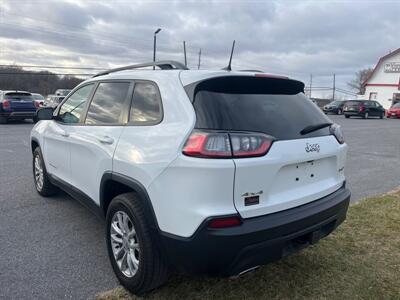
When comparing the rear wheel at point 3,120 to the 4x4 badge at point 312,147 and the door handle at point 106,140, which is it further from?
the 4x4 badge at point 312,147

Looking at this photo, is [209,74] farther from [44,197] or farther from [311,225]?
[44,197]

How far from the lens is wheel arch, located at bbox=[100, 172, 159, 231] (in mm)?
2588

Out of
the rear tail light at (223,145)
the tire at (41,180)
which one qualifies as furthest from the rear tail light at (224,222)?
the tire at (41,180)

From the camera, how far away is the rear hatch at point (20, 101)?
17969 millimetres

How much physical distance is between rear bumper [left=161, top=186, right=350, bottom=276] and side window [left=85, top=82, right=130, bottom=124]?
1.34 meters

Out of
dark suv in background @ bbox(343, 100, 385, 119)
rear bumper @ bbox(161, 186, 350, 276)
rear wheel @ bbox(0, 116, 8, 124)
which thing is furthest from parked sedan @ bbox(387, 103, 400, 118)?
rear bumper @ bbox(161, 186, 350, 276)

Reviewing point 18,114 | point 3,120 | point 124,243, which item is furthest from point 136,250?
point 3,120

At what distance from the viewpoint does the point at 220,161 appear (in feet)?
7.56

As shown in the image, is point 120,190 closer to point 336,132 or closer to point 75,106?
point 75,106

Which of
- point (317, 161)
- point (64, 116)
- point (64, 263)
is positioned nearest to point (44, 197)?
point (64, 116)

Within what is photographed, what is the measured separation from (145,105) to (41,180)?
3.05m

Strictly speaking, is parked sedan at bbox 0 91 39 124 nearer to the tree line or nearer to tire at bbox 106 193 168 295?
tire at bbox 106 193 168 295

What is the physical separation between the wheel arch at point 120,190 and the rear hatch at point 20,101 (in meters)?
17.0

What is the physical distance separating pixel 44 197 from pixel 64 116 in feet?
5.11
